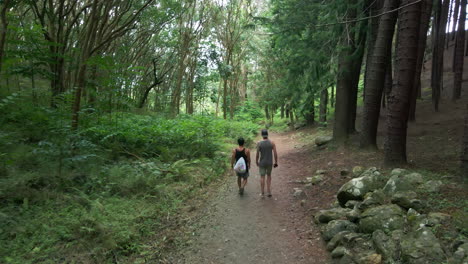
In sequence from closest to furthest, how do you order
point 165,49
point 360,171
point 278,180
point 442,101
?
point 360,171, point 278,180, point 442,101, point 165,49

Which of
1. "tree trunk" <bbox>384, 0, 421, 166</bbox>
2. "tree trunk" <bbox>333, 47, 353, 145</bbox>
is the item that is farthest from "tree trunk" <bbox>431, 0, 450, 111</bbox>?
"tree trunk" <bbox>384, 0, 421, 166</bbox>

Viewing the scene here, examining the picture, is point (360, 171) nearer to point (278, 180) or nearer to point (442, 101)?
point (278, 180)

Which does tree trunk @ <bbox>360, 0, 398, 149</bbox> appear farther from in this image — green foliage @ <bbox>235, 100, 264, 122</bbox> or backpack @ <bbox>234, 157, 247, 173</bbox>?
green foliage @ <bbox>235, 100, 264, 122</bbox>

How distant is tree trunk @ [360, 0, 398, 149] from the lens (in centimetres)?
792

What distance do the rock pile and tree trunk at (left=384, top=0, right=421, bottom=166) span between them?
3.41 ft

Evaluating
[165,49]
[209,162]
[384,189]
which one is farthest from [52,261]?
[165,49]

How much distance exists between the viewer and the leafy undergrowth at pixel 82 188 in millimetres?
3660

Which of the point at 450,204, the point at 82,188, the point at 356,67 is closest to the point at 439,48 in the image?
the point at 356,67

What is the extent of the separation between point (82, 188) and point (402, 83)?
7330 mm

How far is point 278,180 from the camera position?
8.52 meters

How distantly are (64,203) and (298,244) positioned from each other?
4039 millimetres

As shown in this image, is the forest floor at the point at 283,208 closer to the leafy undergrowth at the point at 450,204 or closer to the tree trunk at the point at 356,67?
the leafy undergrowth at the point at 450,204

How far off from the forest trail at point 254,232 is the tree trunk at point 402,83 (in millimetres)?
2658

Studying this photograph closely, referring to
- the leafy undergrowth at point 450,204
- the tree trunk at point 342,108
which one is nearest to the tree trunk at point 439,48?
the tree trunk at point 342,108
